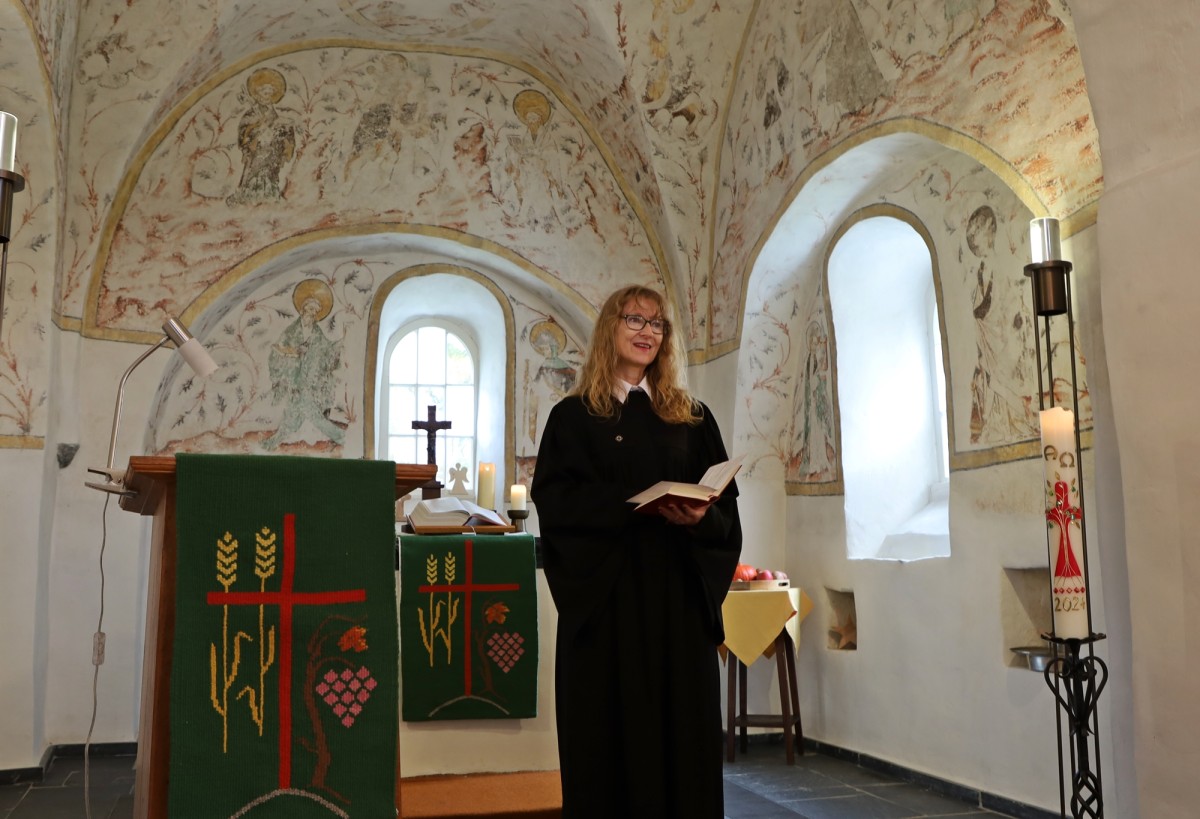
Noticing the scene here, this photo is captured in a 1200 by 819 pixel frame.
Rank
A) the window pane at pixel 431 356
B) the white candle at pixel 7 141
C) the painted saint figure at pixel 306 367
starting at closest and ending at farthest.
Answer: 1. the white candle at pixel 7 141
2. the painted saint figure at pixel 306 367
3. the window pane at pixel 431 356

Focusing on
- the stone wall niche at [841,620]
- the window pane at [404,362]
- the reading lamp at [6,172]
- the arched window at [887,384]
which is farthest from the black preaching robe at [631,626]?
the window pane at [404,362]

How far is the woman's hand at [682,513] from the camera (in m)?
3.22

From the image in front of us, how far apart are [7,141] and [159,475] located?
117cm

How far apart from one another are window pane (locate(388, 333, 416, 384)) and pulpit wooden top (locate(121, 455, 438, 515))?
6.47 meters

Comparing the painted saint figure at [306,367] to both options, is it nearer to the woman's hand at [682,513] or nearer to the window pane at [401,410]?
the window pane at [401,410]

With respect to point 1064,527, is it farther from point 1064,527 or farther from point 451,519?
point 451,519

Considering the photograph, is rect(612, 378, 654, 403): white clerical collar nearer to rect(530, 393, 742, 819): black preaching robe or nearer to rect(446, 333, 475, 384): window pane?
rect(530, 393, 742, 819): black preaching robe

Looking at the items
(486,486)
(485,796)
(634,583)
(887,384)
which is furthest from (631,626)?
(887,384)

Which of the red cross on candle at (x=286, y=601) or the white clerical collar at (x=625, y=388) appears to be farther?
the white clerical collar at (x=625, y=388)

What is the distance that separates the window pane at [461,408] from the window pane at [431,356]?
174 mm

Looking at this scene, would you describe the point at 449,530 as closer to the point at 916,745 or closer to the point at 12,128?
the point at 12,128

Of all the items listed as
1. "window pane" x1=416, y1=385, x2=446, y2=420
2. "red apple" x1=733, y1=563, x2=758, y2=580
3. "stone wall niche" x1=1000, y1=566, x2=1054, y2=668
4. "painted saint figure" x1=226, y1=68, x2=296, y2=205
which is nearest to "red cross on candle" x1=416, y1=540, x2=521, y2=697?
"stone wall niche" x1=1000, y1=566, x2=1054, y2=668

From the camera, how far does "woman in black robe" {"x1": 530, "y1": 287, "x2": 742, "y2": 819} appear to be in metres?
3.34

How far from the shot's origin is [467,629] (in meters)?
4.43
